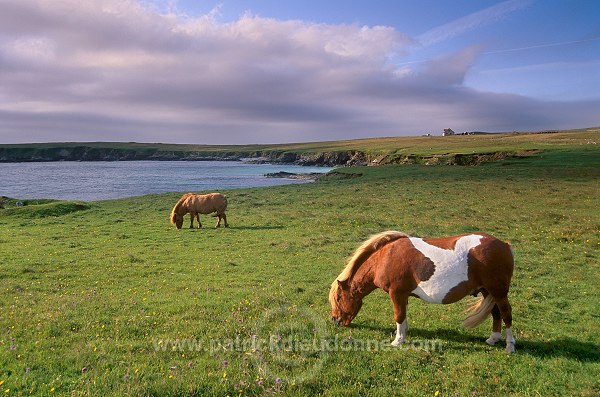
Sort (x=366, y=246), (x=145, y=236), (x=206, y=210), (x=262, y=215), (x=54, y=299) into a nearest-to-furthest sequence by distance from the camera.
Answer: (x=366, y=246)
(x=54, y=299)
(x=145, y=236)
(x=206, y=210)
(x=262, y=215)

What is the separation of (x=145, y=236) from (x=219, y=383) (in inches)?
720

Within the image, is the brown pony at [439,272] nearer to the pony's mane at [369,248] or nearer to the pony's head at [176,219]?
the pony's mane at [369,248]

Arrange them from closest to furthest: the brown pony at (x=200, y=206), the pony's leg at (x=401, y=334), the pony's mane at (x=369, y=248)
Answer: the pony's leg at (x=401, y=334), the pony's mane at (x=369, y=248), the brown pony at (x=200, y=206)

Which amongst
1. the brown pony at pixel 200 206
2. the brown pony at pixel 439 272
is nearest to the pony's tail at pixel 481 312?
the brown pony at pixel 439 272

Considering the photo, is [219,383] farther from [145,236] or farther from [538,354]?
[145,236]

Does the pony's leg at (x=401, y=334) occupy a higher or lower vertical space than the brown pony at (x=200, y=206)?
lower

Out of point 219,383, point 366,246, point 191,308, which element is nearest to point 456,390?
point 366,246

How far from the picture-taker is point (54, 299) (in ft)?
36.0

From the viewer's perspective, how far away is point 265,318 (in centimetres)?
922

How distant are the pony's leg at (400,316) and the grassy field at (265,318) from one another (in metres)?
0.26

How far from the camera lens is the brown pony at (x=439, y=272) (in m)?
7.43

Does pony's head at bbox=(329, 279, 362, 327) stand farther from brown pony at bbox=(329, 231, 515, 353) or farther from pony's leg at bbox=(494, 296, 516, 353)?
pony's leg at bbox=(494, 296, 516, 353)

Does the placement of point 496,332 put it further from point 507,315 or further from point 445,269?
point 445,269

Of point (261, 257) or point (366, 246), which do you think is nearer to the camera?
point (366, 246)
